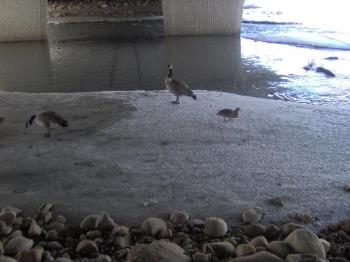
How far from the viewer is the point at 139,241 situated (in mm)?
3605

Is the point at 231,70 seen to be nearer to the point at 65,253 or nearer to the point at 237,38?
the point at 237,38

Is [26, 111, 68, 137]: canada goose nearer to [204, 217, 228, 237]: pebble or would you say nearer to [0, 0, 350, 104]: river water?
[204, 217, 228, 237]: pebble

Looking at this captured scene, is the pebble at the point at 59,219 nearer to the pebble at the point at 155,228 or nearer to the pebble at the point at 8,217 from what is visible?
the pebble at the point at 8,217

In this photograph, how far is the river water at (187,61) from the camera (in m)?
10.1

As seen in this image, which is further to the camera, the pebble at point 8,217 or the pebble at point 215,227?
the pebble at point 8,217

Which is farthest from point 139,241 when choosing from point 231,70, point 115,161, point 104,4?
point 104,4

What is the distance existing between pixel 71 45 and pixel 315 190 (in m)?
13.0

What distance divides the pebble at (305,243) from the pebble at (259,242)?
0.14 metres

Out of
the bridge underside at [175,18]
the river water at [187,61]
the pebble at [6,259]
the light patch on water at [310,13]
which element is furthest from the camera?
the light patch on water at [310,13]

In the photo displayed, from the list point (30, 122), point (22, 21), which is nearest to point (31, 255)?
point (30, 122)

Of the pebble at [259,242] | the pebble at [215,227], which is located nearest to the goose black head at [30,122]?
the pebble at [215,227]

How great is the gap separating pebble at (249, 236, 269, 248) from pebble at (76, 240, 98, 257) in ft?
3.53

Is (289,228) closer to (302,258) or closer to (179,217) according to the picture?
(302,258)

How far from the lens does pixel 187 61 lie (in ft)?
42.6
